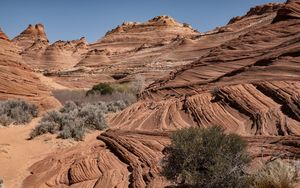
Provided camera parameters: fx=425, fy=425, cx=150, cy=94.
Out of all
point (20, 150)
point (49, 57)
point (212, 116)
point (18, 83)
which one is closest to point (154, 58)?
point (49, 57)

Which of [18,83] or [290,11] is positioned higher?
[290,11]

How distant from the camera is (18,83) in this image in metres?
18.3

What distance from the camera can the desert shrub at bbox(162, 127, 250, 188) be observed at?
5.49m

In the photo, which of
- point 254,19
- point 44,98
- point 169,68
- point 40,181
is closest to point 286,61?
point 40,181

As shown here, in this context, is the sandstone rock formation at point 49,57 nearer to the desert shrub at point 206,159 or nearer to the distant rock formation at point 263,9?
the distant rock formation at point 263,9

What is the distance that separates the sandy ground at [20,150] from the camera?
9.02m

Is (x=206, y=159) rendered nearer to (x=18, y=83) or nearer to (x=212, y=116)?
(x=212, y=116)

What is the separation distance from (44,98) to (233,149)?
45.6 ft

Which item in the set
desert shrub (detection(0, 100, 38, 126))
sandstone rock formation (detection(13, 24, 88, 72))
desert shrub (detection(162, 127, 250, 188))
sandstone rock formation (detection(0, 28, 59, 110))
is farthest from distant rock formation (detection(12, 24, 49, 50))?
desert shrub (detection(162, 127, 250, 188))

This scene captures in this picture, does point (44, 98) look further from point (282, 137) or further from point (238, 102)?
point (282, 137)

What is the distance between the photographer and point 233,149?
6.00 meters

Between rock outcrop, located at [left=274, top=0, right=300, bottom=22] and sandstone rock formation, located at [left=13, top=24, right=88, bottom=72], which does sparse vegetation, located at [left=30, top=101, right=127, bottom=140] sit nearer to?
rock outcrop, located at [left=274, top=0, right=300, bottom=22]

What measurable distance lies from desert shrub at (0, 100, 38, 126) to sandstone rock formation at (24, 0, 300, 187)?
140 inches

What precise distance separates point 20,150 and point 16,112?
4297 millimetres
